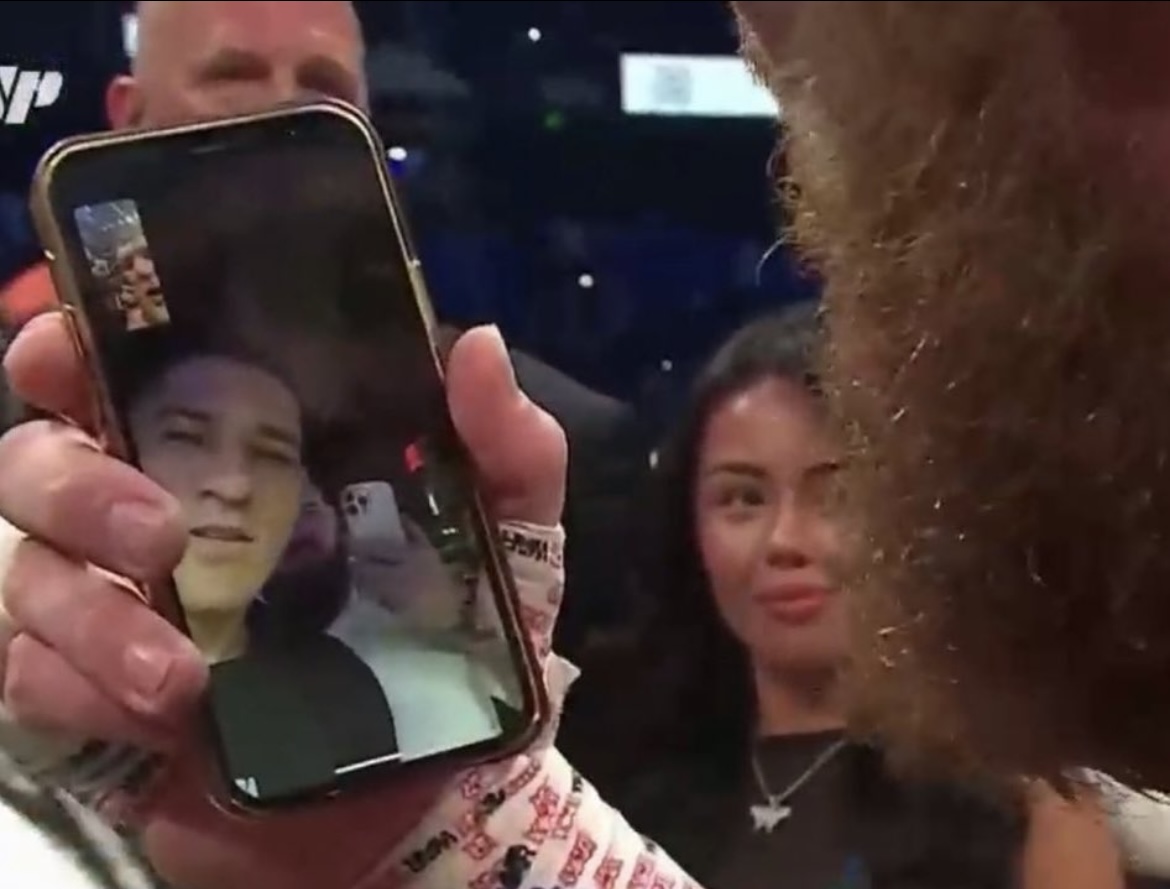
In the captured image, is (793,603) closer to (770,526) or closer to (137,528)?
(770,526)

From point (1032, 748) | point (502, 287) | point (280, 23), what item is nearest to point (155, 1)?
point (280, 23)

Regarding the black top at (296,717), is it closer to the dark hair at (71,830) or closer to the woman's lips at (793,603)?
the dark hair at (71,830)

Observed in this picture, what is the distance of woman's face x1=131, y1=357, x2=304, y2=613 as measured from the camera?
0.31 metres

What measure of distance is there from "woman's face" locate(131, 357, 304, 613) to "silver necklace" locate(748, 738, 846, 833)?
21cm

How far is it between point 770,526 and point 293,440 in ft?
0.66

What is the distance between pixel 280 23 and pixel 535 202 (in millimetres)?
179

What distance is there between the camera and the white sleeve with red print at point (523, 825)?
331 millimetres

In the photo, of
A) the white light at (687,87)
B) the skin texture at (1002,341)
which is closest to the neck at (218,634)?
the skin texture at (1002,341)

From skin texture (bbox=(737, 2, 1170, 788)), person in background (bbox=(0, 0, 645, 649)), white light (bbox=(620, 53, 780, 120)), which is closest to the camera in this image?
skin texture (bbox=(737, 2, 1170, 788))

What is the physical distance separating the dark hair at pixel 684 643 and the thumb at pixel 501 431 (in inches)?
7.0

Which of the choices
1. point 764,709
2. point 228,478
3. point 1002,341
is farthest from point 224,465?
point 764,709

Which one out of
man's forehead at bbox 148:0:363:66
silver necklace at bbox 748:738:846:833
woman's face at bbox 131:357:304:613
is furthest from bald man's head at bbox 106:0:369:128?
silver necklace at bbox 748:738:846:833

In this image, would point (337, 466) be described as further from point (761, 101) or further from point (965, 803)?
point (761, 101)

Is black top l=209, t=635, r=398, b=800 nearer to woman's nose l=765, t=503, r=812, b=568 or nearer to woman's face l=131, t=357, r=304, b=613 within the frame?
woman's face l=131, t=357, r=304, b=613
